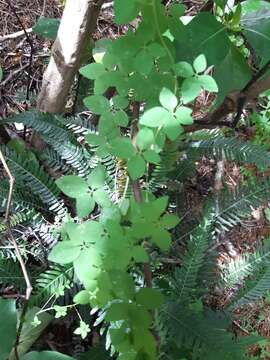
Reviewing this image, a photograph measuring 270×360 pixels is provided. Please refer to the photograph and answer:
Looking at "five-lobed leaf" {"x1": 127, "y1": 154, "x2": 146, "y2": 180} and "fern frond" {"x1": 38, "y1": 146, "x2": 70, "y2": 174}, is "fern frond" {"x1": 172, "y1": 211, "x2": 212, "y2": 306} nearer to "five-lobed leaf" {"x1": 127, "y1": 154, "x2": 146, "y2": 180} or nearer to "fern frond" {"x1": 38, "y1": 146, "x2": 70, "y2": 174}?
"fern frond" {"x1": 38, "y1": 146, "x2": 70, "y2": 174}

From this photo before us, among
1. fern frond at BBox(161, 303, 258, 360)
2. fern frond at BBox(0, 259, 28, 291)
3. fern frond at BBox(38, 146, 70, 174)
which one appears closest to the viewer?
fern frond at BBox(161, 303, 258, 360)

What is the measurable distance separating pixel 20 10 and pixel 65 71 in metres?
0.86

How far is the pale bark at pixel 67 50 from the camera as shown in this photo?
1.55 metres

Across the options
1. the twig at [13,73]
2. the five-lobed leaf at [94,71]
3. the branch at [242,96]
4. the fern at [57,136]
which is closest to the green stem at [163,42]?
the five-lobed leaf at [94,71]

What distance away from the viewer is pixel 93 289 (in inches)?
41.0

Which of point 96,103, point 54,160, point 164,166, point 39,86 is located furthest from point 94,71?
point 39,86

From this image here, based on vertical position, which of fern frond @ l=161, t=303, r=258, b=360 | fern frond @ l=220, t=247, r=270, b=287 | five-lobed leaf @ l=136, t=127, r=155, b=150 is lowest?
fern frond @ l=161, t=303, r=258, b=360

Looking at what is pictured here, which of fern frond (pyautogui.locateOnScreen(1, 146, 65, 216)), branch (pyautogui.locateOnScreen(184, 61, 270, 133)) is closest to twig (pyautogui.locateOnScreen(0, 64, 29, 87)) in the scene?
fern frond (pyautogui.locateOnScreen(1, 146, 65, 216))

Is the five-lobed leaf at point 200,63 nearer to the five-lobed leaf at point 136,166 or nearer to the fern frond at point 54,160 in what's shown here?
the five-lobed leaf at point 136,166

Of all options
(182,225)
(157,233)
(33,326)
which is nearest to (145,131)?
(157,233)

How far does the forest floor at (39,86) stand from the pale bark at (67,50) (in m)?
0.28

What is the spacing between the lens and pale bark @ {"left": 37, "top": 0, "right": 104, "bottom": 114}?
5.09ft

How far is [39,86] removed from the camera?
7.45ft

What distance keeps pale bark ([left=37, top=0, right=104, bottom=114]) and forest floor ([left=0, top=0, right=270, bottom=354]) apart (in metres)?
0.28
